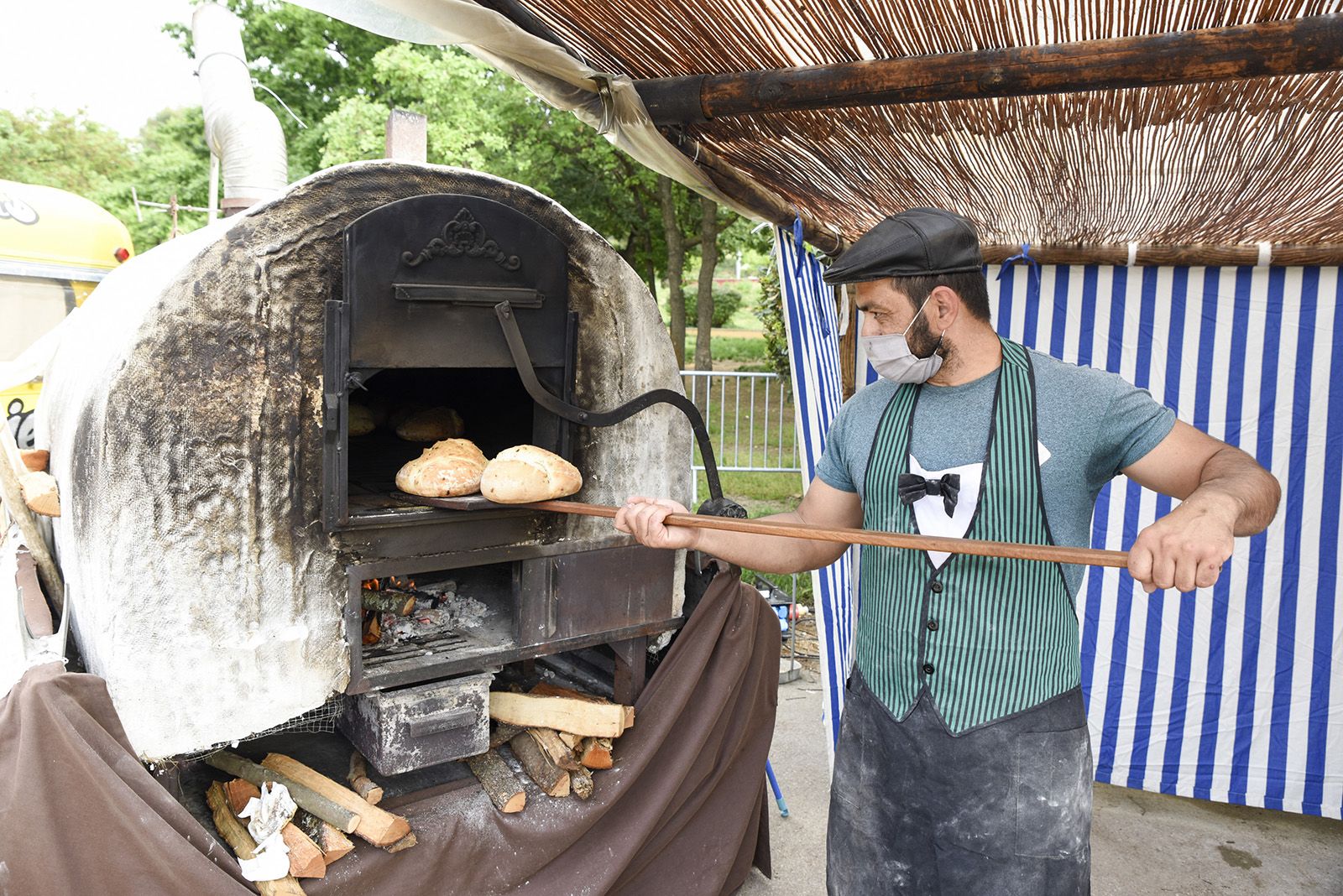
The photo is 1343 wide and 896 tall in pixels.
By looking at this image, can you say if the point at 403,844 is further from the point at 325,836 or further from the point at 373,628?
the point at 373,628

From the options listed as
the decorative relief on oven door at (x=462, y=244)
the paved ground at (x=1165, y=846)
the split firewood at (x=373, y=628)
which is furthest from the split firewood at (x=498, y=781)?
the decorative relief on oven door at (x=462, y=244)

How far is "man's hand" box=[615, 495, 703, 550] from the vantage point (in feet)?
7.87

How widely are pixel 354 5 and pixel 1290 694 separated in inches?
185

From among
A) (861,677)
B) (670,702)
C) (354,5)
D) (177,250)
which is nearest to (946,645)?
(861,677)

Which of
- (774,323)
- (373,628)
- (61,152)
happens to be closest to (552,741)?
(373,628)

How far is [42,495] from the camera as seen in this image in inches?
112

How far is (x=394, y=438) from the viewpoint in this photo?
3949mm

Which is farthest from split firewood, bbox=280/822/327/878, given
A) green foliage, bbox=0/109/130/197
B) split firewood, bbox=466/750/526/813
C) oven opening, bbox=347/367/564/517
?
green foliage, bbox=0/109/130/197

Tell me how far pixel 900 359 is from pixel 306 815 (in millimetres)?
2173

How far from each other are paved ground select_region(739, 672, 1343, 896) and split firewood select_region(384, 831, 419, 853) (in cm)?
155

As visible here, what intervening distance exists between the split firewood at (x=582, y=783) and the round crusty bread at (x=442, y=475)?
1.06 m

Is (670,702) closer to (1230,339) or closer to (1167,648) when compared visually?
(1167,648)

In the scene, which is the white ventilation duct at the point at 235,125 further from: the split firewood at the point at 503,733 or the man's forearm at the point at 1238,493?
the man's forearm at the point at 1238,493

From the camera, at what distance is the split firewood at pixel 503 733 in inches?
128
